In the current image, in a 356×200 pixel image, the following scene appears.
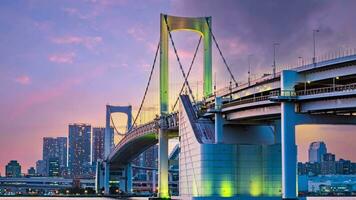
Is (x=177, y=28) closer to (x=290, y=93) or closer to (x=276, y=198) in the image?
(x=276, y=198)

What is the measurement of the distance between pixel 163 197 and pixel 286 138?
115 ft

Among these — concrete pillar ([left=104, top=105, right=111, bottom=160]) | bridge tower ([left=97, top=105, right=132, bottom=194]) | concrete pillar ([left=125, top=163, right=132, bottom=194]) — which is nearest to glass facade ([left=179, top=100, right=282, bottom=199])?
bridge tower ([left=97, top=105, right=132, bottom=194])

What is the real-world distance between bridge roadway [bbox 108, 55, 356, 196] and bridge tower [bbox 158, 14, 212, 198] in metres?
18.6

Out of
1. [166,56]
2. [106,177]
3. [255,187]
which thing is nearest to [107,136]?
[106,177]

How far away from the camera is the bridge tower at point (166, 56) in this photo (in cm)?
7731

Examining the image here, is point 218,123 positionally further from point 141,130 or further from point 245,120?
point 141,130

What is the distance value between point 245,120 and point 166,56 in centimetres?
2457

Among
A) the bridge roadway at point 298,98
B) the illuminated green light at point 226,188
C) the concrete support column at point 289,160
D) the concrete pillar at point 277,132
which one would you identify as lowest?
the illuminated green light at point 226,188

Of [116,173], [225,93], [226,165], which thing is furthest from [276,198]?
[116,173]

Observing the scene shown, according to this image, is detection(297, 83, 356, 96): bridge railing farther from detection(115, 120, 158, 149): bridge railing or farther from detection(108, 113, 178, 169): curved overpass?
detection(115, 120, 158, 149): bridge railing

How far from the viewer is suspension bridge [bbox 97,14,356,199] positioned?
→ 45688 mm

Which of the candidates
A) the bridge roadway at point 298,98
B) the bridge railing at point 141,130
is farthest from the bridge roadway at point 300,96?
the bridge railing at point 141,130

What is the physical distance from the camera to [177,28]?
81.9 m

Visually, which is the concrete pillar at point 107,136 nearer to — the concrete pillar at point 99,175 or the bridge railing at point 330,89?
the concrete pillar at point 99,175
